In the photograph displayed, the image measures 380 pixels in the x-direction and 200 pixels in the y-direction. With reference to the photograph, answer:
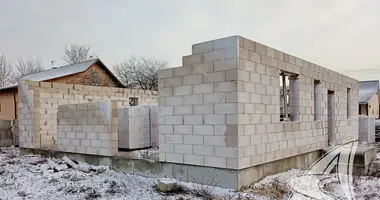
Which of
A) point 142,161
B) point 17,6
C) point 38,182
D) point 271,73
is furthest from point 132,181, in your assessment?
point 17,6

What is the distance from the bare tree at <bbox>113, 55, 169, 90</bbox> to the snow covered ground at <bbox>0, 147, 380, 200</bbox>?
66.0 feet

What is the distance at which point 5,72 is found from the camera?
29.7 metres

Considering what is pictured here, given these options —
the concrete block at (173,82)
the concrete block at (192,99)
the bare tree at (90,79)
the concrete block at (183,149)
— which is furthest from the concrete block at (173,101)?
the bare tree at (90,79)

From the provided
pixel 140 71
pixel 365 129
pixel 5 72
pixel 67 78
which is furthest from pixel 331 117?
pixel 5 72

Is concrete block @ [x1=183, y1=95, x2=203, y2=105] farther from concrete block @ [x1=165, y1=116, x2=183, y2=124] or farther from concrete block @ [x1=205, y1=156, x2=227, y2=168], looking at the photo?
concrete block @ [x1=205, y1=156, x2=227, y2=168]

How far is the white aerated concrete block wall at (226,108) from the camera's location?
4.93m

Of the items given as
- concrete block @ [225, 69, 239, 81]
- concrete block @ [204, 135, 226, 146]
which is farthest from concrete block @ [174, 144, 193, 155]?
concrete block @ [225, 69, 239, 81]

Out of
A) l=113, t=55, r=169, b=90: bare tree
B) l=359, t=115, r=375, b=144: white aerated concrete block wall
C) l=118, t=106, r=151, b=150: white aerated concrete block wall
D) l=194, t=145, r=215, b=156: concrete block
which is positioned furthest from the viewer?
l=113, t=55, r=169, b=90: bare tree

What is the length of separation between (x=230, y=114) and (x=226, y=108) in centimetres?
13

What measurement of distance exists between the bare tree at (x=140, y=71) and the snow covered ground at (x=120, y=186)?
2011 cm

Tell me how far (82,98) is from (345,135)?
347 inches

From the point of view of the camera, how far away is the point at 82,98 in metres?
10.4

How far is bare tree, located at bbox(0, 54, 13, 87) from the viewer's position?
29.2 metres

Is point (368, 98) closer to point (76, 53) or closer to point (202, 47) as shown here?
point (202, 47)
